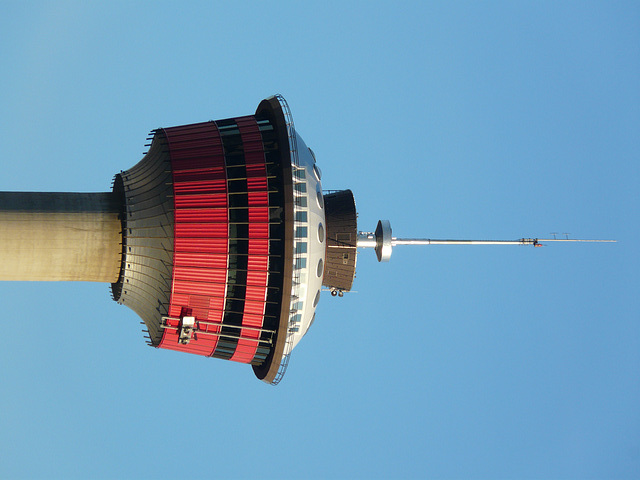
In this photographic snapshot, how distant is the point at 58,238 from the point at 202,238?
937cm

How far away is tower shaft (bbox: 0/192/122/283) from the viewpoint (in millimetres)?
32656

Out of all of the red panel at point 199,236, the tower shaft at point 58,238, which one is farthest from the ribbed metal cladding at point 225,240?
the tower shaft at point 58,238

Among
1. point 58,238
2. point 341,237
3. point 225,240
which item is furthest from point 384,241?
point 58,238

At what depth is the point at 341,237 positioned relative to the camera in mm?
37688

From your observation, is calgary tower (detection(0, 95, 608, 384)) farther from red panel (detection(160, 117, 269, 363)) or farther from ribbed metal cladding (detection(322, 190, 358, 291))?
ribbed metal cladding (detection(322, 190, 358, 291))

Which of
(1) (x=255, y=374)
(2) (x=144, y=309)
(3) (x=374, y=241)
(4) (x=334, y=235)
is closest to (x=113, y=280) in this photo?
(2) (x=144, y=309)

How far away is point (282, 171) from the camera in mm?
32094

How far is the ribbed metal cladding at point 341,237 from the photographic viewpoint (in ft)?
123

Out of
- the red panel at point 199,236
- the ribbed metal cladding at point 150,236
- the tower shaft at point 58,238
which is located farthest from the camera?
the tower shaft at point 58,238

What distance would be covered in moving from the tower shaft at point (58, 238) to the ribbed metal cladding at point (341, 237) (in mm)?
13916

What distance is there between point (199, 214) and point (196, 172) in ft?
8.51

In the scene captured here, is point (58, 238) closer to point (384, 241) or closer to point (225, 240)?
point (225, 240)

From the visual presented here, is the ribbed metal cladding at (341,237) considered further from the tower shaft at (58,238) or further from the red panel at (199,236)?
the tower shaft at (58,238)

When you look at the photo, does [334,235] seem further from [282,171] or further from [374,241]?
[282,171]
